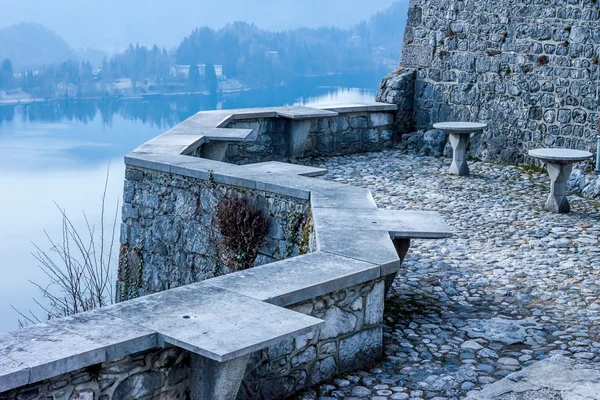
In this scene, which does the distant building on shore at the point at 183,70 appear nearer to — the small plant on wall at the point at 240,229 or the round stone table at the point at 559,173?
the round stone table at the point at 559,173

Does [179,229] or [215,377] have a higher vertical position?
[215,377]

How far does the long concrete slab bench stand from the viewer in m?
3.11

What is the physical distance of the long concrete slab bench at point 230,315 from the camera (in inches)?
122

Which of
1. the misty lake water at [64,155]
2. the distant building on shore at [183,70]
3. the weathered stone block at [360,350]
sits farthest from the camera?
the distant building on shore at [183,70]

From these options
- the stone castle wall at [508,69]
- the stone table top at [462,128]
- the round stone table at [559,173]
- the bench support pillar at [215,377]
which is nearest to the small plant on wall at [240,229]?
the bench support pillar at [215,377]

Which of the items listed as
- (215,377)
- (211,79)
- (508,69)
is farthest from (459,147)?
(211,79)

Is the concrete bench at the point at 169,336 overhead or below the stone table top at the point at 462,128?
below

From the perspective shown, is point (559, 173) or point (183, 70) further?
point (183, 70)

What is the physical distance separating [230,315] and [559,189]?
210 inches

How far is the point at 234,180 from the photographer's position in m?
6.59

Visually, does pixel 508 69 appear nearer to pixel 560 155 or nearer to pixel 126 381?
pixel 560 155

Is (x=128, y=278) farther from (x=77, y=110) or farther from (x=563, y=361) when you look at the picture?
(x=77, y=110)

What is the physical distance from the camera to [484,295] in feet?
18.5

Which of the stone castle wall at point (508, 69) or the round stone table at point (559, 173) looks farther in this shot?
the stone castle wall at point (508, 69)
